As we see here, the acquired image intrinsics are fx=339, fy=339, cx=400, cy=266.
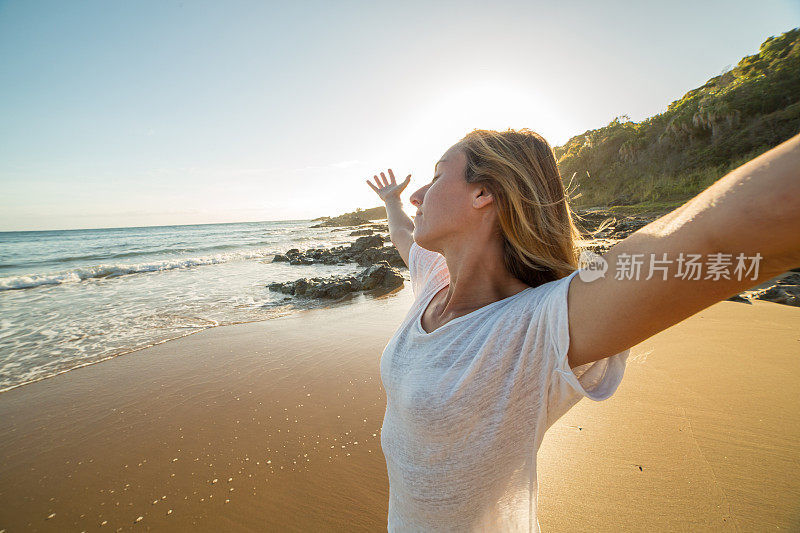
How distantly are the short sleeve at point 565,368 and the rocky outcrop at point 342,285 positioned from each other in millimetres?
8053

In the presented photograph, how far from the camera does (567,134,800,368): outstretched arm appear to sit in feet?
1.93

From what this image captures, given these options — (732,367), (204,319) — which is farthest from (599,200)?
(204,319)

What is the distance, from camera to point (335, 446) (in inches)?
127

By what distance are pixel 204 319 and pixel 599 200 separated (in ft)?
95.4

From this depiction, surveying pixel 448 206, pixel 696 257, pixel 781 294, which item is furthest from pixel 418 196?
pixel 781 294

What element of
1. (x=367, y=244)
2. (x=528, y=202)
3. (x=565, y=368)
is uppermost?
(x=528, y=202)

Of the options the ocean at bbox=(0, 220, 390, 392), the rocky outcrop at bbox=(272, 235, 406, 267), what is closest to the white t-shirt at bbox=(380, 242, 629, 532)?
the ocean at bbox=(0, 220, 390, 392)

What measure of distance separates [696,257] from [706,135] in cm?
3149

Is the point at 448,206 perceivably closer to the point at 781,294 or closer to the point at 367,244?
the point at 781,294

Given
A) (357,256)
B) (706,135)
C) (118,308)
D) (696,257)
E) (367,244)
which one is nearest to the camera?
(696,257)

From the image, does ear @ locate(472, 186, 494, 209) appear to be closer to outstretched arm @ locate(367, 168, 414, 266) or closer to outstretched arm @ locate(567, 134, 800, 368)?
outstretched arm @ locate(567, 134, 800, 368)

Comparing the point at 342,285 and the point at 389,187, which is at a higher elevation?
the point at 389,187

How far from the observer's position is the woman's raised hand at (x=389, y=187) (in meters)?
2.88

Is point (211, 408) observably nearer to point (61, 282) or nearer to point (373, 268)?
point (373, 268)
